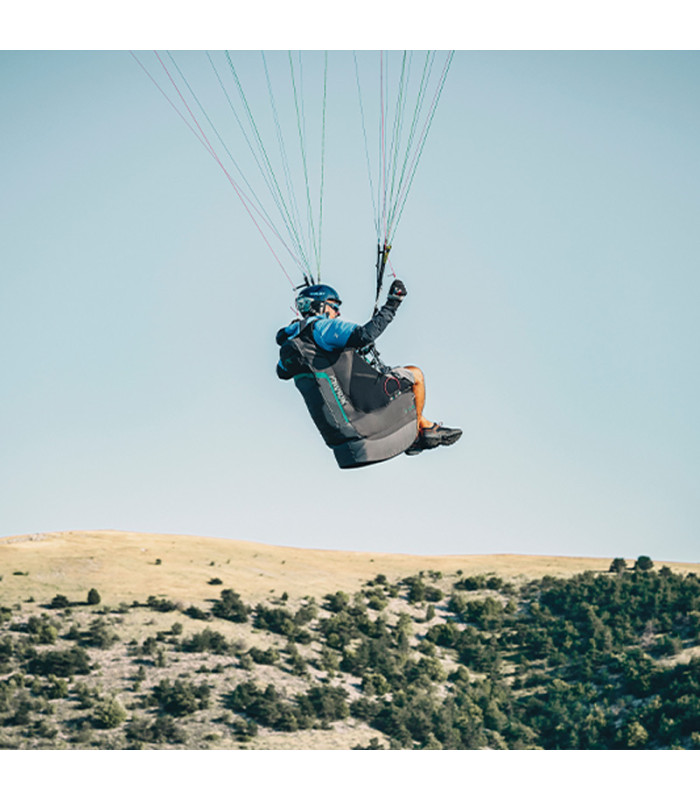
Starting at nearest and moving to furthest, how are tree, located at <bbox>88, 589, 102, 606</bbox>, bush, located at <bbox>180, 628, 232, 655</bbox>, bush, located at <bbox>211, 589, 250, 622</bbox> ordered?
bush, located at <bbox>180, 628, 232, 655</bbox>, tree, located at <bbox>88, 589, 102, 606</bbox>, bush, located at <bbox>211, 589, 250, 622</bbox>

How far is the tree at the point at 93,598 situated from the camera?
6316cm

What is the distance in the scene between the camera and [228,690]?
53.5 metres

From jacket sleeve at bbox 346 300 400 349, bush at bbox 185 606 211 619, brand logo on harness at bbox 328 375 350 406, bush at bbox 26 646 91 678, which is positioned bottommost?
bush at bbox 26 646 91 678

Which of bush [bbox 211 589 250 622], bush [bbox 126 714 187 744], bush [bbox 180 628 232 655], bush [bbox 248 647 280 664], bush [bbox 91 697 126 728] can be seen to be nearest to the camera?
bush [bbox 126 714 187 744]

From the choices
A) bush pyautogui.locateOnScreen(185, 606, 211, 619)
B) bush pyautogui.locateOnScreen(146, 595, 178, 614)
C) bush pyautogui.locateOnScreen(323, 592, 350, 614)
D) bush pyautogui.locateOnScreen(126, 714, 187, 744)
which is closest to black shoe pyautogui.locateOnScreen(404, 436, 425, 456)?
bush pyautogui.locateOnScreen(126, 714, 187, 744)

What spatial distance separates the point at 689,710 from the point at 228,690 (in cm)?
2414

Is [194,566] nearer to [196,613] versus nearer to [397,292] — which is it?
[196,613]

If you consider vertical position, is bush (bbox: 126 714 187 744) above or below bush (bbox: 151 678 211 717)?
below

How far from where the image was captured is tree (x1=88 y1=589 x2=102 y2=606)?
63156 mm

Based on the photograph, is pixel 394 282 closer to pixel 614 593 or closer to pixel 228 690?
pixel 228 690

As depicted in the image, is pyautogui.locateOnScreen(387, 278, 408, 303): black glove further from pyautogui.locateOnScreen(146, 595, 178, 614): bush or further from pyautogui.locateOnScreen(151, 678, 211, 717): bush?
pyautogui.locateOnScreen(146, 595, 178, 614): bush

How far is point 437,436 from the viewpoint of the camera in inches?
663

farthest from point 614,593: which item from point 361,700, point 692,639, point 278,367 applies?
point 278,367

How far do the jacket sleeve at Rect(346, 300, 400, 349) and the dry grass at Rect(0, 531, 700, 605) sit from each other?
5301 centimetres
